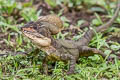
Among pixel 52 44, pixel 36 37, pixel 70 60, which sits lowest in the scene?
pixel 70 60

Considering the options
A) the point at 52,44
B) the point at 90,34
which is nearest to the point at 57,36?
the point at 90,34

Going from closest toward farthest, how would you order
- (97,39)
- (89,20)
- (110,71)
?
(110,71) → (97,39) → (89,20)

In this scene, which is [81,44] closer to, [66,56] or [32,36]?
[66,56]

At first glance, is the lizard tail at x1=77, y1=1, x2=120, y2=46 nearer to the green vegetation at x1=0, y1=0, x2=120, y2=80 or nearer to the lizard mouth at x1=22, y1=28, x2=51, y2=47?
the green vegetation at x1=0, y1=0, x2=120, y2=80

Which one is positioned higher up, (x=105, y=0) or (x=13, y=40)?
(x=105, y=0)

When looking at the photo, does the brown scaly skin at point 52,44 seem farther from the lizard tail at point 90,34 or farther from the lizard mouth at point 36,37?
the lizard tail at point 90,34

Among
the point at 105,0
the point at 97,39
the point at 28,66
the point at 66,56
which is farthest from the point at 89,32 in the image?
the point at 105,0

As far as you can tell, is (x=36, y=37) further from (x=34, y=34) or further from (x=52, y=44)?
(x=52, y=44)
